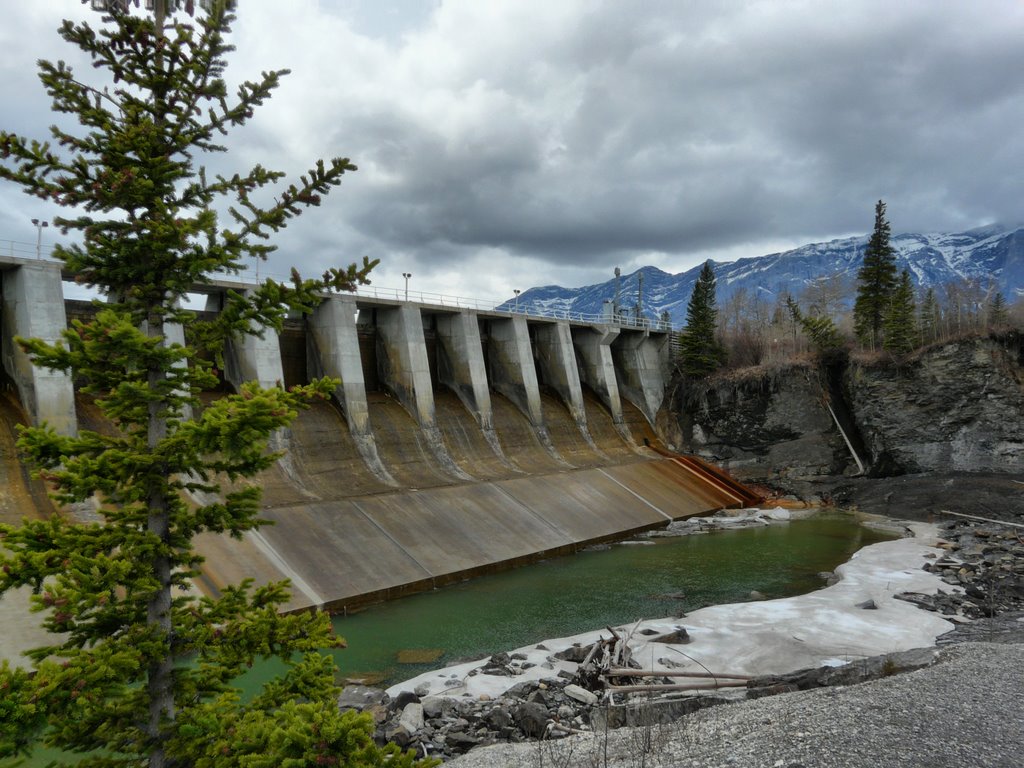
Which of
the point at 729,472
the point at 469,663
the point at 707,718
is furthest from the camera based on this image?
the point at 729,472

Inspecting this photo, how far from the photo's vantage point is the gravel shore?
6820 millimetres

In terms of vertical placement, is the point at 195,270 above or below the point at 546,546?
above

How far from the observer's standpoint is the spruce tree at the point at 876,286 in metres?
35.0

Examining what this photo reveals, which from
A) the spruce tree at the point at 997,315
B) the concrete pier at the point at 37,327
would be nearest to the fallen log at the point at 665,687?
the concrete pier at the point at 37,327

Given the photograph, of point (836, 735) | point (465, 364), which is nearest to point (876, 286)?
point (465, 364)

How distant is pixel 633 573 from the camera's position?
18.5 m

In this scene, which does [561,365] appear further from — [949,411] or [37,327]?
[37,327]

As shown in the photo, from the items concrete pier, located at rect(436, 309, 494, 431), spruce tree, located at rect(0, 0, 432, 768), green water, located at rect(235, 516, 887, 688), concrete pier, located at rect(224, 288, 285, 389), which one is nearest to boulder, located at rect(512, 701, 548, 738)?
green water, located at rect(235, 516, 887, 688)

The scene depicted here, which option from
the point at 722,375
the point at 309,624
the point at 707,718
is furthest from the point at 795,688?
the point at 722,375

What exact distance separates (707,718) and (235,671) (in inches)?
234

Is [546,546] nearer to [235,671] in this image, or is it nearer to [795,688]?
[795,688]

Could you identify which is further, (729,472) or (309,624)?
(729,472)

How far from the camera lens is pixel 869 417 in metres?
31.0

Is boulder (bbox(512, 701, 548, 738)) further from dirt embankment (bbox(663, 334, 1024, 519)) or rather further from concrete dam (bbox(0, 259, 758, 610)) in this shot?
dirt embankment (bbox(663, 334, 1024, 519))
